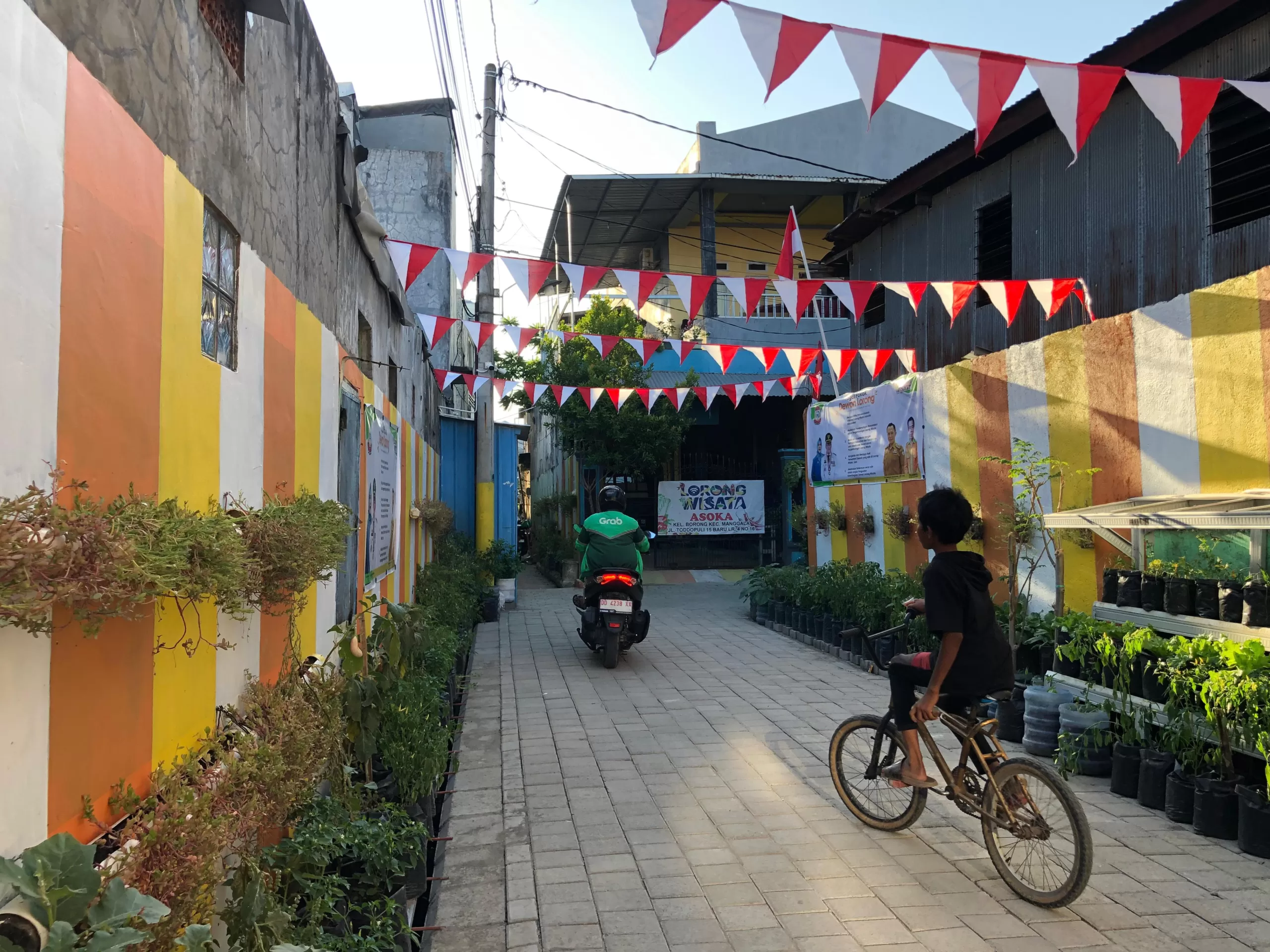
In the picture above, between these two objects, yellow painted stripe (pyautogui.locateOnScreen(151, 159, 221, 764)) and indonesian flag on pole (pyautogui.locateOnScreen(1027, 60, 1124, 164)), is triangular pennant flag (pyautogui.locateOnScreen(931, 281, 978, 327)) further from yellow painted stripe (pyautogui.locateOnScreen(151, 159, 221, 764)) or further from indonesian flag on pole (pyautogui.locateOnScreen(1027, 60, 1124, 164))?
yellow painted stripe (pyautogui.locateOnScreen(151, 159, 221, 764))

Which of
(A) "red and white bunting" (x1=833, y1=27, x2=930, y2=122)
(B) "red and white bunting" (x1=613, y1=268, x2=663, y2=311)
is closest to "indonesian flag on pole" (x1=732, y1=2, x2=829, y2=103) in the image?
(A) "red and white bunting" (x1=833, y1=27, x2=930, y2=122)

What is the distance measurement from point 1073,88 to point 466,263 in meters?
5.50

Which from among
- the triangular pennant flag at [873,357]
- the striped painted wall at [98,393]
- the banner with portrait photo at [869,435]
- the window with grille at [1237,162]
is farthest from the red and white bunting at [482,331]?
the striped painted wall at [98,393]

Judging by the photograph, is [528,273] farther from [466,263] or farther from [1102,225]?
[1102,225]

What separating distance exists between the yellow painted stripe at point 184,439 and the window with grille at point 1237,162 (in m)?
8.93

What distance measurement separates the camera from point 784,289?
884 centimetres

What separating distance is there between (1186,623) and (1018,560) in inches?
104

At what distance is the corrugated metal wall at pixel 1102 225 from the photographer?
27.8 ft

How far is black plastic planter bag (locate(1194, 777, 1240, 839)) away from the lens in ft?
13.6

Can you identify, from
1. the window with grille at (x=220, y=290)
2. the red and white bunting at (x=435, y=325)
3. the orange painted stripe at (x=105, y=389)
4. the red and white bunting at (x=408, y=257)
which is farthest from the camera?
the red and white bunting at (x=435, y=325)

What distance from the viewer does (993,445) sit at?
8.23 m

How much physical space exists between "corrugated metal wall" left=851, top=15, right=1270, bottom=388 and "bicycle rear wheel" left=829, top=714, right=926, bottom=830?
6388 millimetres

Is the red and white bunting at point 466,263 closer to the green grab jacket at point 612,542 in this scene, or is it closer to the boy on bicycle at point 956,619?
the green grab jacket at point 612,542

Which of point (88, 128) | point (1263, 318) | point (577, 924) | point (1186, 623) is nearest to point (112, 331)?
point (88, 128)
